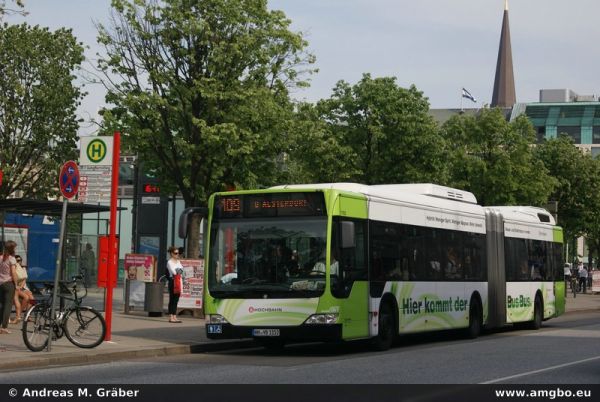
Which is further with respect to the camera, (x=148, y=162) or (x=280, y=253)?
(x=148, y=162)

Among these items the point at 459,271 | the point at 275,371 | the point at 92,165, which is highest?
the point at 92,165

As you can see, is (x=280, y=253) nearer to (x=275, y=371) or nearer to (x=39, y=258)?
(x=275, y=371)

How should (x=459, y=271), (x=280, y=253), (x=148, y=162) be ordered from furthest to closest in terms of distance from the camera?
(x=148, y=162)
(x=459, y=271)
(x=280, y=253)

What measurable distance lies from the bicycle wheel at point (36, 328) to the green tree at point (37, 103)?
16292mm

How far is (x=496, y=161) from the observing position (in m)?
44.8

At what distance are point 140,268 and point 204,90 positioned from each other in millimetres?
5137

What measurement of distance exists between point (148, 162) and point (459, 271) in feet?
36.3

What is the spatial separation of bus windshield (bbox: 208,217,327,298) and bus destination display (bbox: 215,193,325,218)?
0.40 feet

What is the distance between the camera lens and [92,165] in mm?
17469

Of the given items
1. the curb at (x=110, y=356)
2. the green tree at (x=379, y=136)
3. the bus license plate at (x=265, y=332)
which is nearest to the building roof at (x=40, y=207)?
the curb at (x=110, y=356)

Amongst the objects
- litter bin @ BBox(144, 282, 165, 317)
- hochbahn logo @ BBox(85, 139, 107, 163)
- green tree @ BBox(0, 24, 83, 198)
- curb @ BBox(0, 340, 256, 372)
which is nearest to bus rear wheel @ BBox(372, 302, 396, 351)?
curb @ BBox(0, 340, 256, 372)

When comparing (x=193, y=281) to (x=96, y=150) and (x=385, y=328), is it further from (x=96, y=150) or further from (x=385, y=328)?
(x=96, y=150)

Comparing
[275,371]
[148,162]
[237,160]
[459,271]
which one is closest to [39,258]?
[148,162]

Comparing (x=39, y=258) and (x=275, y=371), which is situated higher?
(x=39, y=258)
